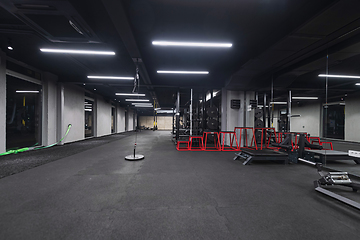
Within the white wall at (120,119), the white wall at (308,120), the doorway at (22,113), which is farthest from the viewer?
the white wall at (120,119)

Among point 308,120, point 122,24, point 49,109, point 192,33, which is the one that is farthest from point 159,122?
point 122,24

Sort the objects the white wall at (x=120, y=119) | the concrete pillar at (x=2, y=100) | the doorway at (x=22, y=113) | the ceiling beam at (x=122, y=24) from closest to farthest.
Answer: the ceiling beam at (x=122, y=24) → the concrete pillar at (x=2, y=100) → the doorway at (x=22, y=113) → the white wall at (x=120, y=119)

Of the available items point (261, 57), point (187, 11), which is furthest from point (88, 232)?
point (261, 57)

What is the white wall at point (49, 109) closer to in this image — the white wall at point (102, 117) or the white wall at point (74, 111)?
the white wall at point (74, 111)

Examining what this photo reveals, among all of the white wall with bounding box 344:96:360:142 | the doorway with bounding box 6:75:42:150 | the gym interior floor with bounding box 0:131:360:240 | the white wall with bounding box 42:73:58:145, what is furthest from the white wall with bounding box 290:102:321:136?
the doorway with bounding box 6:75:42:150

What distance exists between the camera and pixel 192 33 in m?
3.22

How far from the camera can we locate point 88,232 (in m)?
1.37

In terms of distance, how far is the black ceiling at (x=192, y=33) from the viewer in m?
2.42

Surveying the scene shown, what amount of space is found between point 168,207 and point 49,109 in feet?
24.1

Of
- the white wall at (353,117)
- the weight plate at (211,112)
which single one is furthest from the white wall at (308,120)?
the weight plate at (211,112)

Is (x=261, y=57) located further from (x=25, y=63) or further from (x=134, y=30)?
(x=25, y=63)

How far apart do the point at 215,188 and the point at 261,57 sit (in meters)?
3.82

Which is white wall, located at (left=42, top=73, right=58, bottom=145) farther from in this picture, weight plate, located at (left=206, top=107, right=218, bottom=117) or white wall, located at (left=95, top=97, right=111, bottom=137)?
weight plate, located at (left=206, top=107, right=218, bottom=117)

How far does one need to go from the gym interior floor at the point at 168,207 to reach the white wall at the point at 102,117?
782 cm
